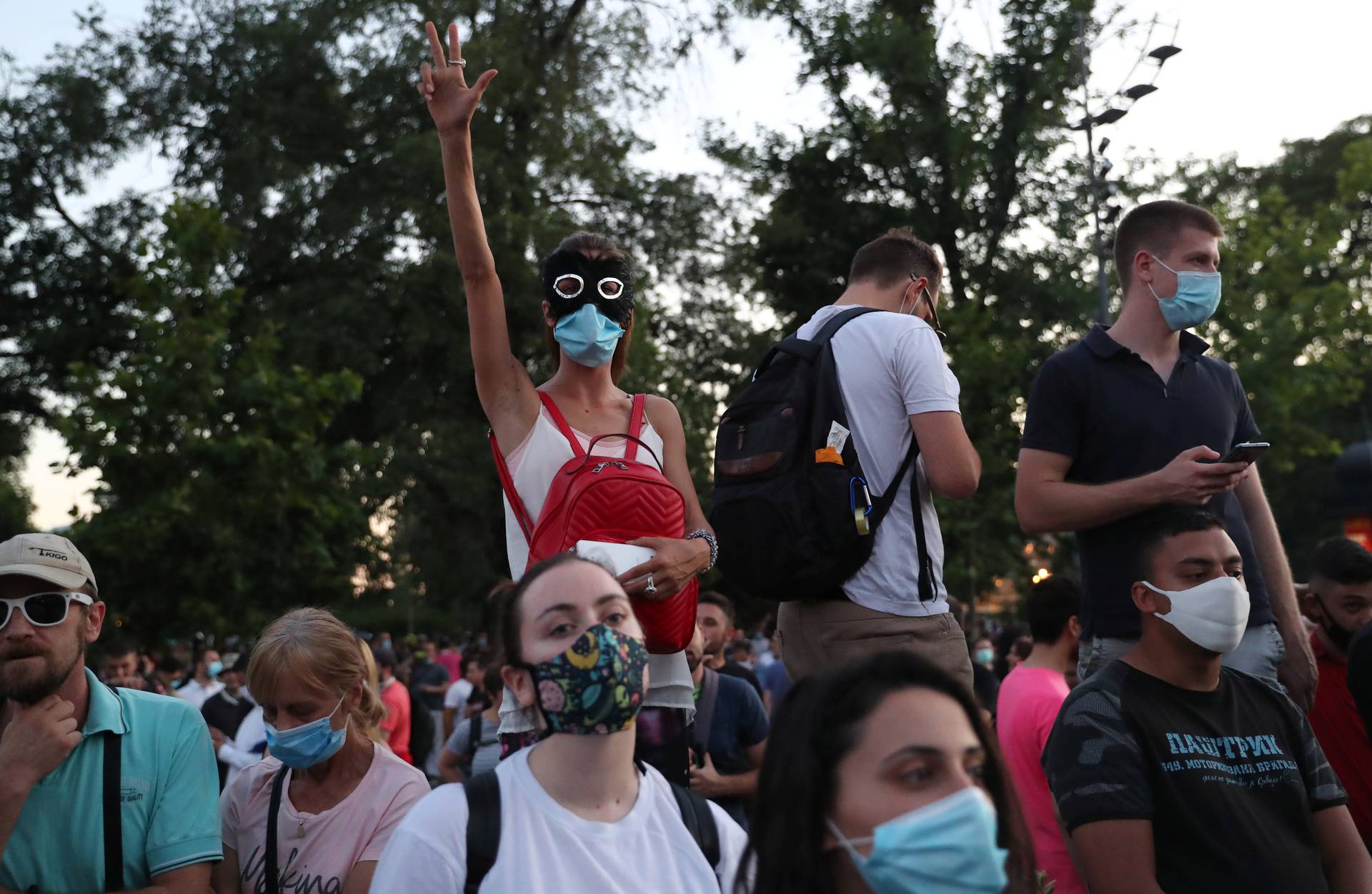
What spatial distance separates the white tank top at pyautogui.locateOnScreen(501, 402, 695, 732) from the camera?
3.74m

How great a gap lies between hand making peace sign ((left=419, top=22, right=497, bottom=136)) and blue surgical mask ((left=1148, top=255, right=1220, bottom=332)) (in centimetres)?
222

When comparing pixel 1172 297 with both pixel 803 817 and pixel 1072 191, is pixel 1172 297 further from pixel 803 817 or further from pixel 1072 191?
pixel 1072 191

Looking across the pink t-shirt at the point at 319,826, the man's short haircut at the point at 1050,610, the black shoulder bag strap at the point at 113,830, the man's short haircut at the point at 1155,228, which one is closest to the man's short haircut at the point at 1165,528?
the man's short haircut at the point at 1155,228

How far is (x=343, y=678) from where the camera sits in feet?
15.3

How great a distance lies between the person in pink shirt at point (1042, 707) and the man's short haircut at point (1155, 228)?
4.33ft

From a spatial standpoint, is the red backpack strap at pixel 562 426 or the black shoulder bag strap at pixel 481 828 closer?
the black shoulder bag strap at pixel 481 828

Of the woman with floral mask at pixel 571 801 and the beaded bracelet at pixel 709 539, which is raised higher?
the beaded bracelet at pixel 709 539

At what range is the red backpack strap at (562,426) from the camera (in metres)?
3.93

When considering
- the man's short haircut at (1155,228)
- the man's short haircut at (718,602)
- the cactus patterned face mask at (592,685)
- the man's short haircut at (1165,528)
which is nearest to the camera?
the cactus patterned face mask at (592,685)

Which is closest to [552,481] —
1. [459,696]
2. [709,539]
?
[709,539]

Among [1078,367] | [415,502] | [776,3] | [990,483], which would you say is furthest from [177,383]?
[1078,367]

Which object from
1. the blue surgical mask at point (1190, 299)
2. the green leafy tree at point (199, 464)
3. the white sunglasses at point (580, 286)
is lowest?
the blue surgical mask at point (1190, 299)

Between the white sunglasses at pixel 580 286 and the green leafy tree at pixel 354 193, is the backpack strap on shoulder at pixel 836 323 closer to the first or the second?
the white sunglasses at pixel 580 286

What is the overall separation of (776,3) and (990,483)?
11.8 metres
